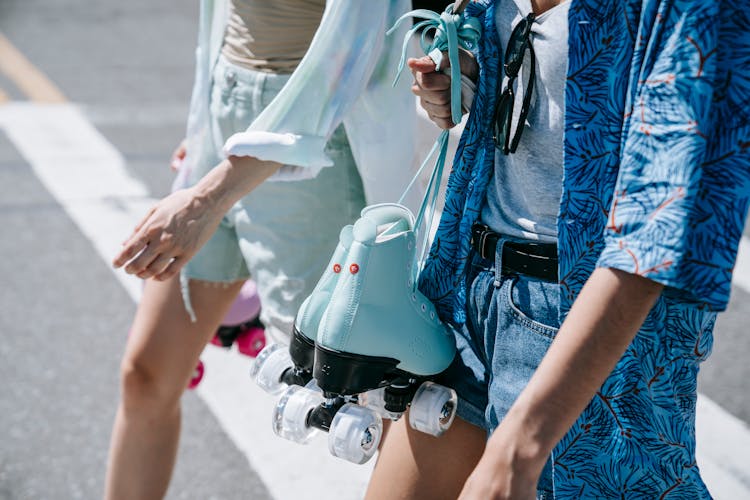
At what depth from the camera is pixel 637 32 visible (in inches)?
61.4

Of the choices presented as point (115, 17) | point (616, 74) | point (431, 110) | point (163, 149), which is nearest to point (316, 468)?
point (431, 110)

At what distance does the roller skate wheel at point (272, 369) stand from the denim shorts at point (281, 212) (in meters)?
0.65

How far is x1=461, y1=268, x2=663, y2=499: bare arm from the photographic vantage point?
Result: 1458 millimetres

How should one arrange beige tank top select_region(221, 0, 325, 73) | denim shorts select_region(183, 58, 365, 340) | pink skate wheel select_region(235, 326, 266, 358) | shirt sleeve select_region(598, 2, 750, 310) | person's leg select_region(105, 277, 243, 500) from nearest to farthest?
shirt sleeve select_region(598, 2, 750, 310)
beige tank top select_region(221, 0, 325, 73)
denim shorts select_region(183, 58, 365, 340)
person's leg select_region(105, 277, 243, 500)
pink skate wheel select_region(235, 326, 266, 358)

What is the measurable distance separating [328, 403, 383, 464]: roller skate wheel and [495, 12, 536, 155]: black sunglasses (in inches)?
20.0

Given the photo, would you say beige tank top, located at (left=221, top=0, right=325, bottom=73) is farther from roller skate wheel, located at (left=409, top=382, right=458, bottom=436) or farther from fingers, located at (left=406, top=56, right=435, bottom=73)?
roller skate wheel, located at (left=409, top=382, right=458, bottom=436)

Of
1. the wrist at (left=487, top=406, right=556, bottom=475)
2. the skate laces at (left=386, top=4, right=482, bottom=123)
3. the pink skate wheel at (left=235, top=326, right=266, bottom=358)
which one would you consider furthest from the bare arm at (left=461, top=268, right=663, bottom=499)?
the pink skate wheel at (left=235, top=326, right=266, bottom=358)

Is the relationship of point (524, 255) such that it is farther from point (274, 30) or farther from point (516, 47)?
point (274, 30)

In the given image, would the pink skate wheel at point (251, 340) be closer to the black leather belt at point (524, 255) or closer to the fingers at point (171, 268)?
the fingers at point (171, 268)

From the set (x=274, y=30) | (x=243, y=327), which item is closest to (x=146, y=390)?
(x=243, y=327)

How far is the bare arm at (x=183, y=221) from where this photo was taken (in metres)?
2.18

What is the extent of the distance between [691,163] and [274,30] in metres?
1.31

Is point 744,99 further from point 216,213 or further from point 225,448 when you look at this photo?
point 225,448

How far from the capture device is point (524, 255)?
185cm
